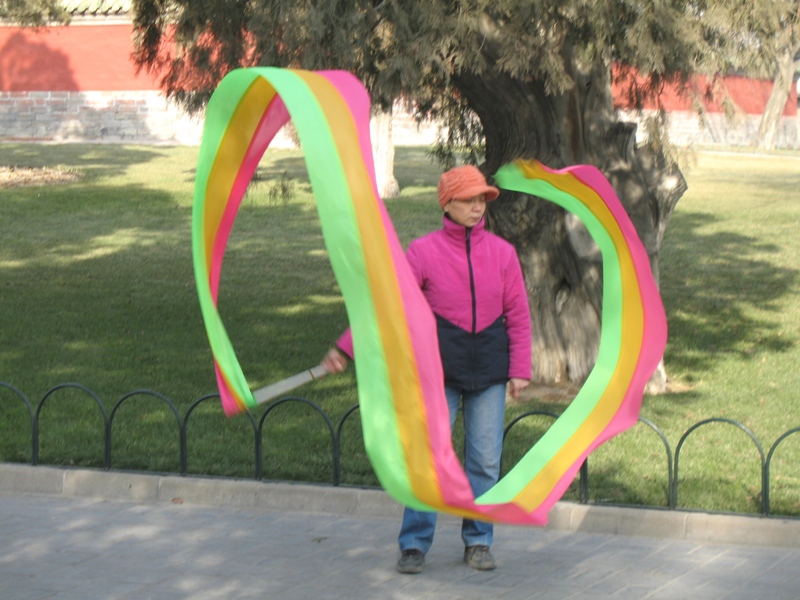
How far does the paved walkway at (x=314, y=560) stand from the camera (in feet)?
18.9

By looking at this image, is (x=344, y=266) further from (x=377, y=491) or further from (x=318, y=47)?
(x=318, y=47)

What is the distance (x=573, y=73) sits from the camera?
31.2ft

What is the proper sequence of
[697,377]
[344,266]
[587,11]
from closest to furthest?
[344,266] < [587,11] < [697,377]

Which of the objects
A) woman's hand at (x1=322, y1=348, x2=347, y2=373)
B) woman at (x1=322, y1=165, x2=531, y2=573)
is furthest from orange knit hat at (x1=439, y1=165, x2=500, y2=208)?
woman's hand at (x1=322, y1=348, x2=347, y2=373)

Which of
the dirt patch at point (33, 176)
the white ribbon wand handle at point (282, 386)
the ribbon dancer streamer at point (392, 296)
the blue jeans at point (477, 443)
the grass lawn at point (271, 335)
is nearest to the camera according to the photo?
the ribbon dancer streamer at point (392, 296)

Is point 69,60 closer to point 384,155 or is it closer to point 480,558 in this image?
point 384,155

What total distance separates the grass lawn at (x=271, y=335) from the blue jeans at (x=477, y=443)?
148 cm

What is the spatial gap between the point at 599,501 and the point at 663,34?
337 cm

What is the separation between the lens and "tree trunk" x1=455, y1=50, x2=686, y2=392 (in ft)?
32.1

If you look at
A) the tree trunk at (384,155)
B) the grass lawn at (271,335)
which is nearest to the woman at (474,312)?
the grass lawn at (271,335)

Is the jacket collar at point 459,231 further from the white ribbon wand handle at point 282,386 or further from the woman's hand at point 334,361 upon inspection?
the white ribbon wand handle at point 282,386

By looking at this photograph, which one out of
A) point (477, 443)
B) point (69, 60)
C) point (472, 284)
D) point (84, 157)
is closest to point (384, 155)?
point (84, 157)

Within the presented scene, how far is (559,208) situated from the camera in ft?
33.2

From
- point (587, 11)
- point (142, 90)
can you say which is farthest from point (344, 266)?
point (142, 90)
